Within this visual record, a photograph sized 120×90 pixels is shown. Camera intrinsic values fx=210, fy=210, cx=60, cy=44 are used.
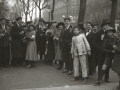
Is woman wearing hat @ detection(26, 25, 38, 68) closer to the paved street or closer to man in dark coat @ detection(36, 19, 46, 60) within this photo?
the paved street

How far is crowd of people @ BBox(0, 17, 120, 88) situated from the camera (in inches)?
292

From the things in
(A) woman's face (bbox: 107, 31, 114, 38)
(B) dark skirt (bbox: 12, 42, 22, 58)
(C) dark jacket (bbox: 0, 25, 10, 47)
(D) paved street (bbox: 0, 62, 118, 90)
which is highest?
(A) woman's face (bbox: 107, 31, 114, 38)

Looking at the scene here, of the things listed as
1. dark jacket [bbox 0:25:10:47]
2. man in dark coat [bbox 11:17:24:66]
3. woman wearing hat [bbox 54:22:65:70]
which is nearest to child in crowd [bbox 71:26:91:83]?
woman wearing hat [bbox 54:22:65:70]

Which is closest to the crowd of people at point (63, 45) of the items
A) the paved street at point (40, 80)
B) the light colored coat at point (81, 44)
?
the light colored coat at point (81, 44)

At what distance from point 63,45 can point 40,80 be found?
221cm

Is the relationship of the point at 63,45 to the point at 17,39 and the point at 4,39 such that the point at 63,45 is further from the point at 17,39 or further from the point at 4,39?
the point at 4,39

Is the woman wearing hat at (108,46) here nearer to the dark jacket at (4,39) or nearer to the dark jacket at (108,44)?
the dark jacket at (108,44)

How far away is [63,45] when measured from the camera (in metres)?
9.41

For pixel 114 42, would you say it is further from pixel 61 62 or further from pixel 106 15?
pixel 106 15

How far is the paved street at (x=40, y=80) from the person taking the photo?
22.3 feet

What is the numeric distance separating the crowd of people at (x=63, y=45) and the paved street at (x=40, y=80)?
1.26 feet

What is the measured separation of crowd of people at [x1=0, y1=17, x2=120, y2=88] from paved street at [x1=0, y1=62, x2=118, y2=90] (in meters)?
0.38

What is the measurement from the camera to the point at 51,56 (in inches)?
431

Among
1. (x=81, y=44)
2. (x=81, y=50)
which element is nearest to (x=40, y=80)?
(x=81, y=50)
